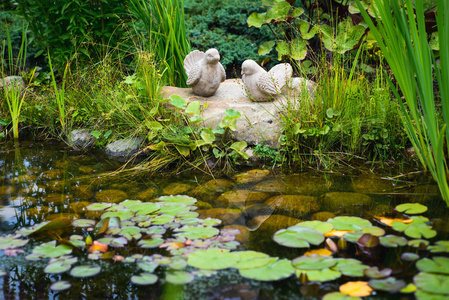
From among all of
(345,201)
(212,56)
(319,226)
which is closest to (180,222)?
(319,226)

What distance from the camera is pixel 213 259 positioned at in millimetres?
1827

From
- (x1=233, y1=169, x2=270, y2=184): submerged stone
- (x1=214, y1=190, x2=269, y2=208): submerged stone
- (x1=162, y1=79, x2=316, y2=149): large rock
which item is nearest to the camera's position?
(x1=214, y1=190, x2=269, y2=208): submerged stone

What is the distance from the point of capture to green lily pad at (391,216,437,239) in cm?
197

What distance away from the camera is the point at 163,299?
63.1 inches

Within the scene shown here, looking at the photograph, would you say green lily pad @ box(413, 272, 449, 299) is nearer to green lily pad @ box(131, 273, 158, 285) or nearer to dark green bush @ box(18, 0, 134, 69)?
green lily pad @ box(131, 273, 158, 285)

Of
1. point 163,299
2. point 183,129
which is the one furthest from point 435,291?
point 183,129

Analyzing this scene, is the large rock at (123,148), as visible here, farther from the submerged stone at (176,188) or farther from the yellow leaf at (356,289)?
the yellow leaf at (356,289)

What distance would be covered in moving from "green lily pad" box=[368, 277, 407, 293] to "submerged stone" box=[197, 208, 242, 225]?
93 centimetres

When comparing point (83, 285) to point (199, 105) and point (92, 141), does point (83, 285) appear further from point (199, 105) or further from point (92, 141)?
point (92, 141)

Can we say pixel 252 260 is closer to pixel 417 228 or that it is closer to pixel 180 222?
pixel 180 222

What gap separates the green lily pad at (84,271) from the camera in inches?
68.7

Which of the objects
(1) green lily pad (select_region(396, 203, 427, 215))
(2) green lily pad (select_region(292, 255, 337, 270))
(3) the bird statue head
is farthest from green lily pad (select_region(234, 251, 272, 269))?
(3) the bird statue head

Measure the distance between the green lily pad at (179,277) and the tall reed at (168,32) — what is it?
2.91 metres

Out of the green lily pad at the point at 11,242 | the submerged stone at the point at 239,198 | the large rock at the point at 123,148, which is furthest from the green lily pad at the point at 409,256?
the large rock at the point at 123,148
